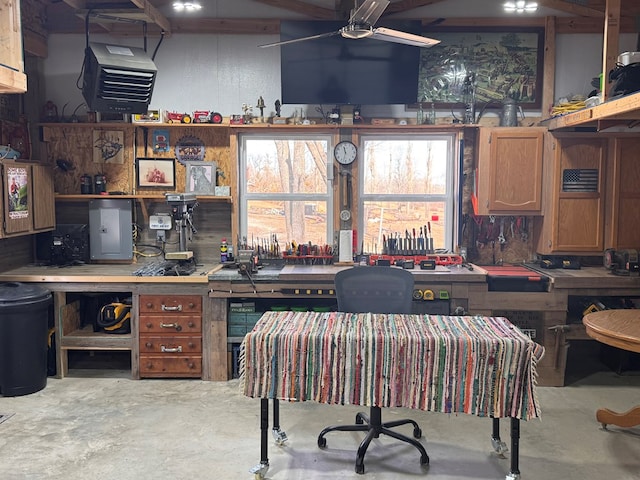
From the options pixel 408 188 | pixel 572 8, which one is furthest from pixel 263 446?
pixel 572 8

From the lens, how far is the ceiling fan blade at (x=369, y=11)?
3158 mm

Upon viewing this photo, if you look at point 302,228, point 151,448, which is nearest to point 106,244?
point 302,228

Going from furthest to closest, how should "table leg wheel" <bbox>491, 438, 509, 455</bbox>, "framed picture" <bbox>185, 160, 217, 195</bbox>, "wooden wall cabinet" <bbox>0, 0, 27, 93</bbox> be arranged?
"framed picture" <bbox>185, 160, 217, 195</bbox> < "table leg wheel" <bbox>491, 438, 509, 455</bbox> < "wooden wall cabinet" <bbox>0, 0, 27, 93</bbox>

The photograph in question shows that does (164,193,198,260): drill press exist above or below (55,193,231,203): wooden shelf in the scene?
below

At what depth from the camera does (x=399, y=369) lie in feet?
10.1

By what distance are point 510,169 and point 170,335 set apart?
10.1 ft

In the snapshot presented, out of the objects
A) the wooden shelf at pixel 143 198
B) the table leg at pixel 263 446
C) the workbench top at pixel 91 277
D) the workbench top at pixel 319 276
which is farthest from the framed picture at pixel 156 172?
the table leg at pixel 263 446

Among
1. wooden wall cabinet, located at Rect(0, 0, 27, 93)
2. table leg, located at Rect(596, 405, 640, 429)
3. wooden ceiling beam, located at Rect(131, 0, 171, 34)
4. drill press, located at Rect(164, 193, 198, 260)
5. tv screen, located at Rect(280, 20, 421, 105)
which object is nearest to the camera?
wooden wall cabinet, located at Rect(0, 0, 27, 93)

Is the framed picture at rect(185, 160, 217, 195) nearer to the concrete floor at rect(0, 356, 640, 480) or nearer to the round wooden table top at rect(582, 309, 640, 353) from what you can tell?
the concrete floor at rect(0, 356, 640, 480)

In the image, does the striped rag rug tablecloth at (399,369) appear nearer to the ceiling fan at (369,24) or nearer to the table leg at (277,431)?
the table leg at (277,431)

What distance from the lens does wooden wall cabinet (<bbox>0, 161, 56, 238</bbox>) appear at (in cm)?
460

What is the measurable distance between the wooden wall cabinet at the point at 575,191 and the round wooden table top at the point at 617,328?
4.04 ft

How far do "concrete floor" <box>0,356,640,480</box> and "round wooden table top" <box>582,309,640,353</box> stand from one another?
0.73m

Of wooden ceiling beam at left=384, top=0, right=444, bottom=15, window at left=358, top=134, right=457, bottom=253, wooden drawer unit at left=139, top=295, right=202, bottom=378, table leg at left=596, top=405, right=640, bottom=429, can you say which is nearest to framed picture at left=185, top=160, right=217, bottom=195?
wooden drawer unit at left=139, top=295, right=202, bottom=378
